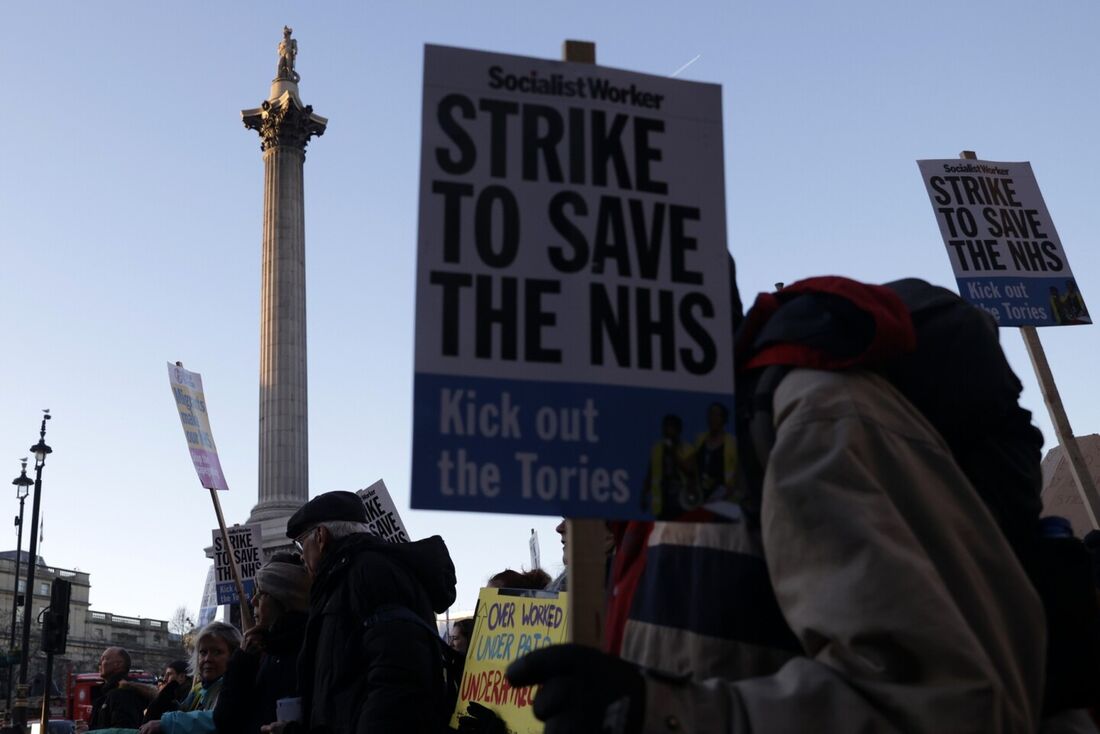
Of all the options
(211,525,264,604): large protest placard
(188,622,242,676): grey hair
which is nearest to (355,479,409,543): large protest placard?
(211,525,264,604): large protest placard

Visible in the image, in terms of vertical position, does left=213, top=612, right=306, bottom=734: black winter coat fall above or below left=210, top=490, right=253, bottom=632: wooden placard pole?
below

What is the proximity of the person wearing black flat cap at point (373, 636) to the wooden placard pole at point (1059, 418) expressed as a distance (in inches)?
141

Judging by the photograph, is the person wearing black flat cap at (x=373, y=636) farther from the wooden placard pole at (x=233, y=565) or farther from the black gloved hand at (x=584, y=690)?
the wooden placard pole at (x=233, y=565)

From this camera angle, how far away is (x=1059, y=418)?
6.91 meters

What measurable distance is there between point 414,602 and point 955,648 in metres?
3.36

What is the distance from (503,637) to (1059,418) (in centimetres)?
336

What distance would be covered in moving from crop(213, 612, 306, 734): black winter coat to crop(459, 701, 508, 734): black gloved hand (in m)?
0.94

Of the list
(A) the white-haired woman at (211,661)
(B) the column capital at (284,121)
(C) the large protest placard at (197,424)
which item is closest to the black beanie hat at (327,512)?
(A) the white-haired woman at (211,661)

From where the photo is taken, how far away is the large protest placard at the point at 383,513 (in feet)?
34.9

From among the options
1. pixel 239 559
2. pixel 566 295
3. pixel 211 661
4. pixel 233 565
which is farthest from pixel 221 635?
pixel 566 295

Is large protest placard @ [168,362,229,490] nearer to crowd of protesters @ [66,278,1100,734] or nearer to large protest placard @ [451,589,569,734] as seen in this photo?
large protest placard @ [451,589,569,734]

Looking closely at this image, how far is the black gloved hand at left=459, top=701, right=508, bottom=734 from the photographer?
19.7 feet

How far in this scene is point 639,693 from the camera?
1.66m

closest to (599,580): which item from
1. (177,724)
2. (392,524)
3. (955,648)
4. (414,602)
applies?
(955,648)
